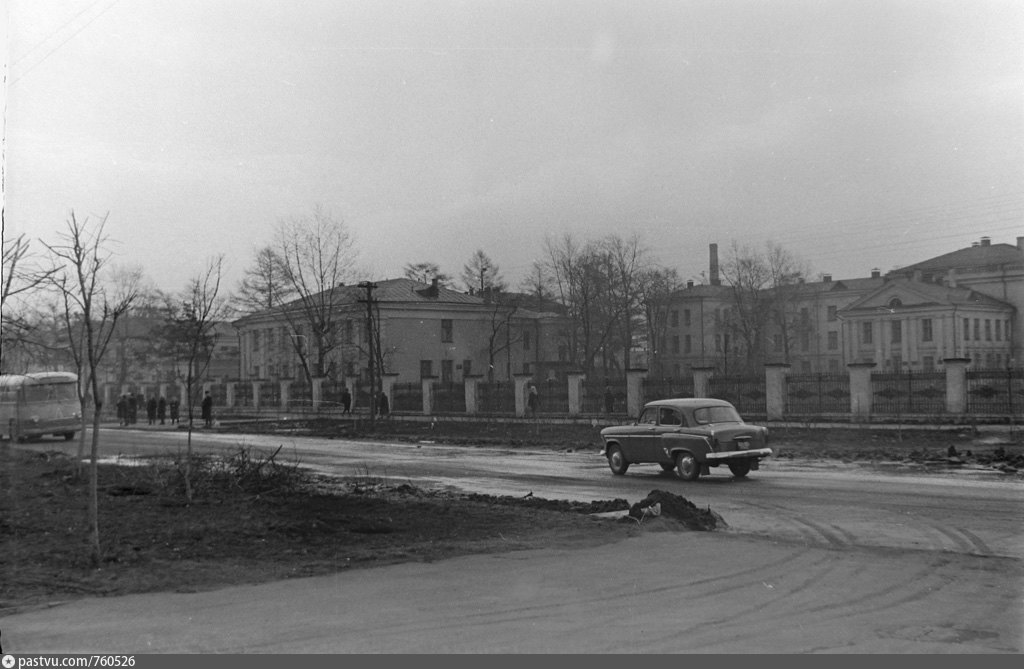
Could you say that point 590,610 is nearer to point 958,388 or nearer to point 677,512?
point 677,512

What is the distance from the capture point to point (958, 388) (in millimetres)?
32875

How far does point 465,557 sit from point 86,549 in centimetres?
388

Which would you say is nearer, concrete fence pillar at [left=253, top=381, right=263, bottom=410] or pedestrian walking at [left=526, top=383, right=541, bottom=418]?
pedestrian walking at [left=526, top=383, right=541, bottom=418]

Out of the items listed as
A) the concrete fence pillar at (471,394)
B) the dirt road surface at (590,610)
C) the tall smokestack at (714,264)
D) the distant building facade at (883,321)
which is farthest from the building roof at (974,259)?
the dirt road surface at (590,610)

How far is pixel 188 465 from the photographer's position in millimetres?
15000

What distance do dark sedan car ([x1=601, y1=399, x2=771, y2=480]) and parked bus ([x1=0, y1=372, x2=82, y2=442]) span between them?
24477 millimetres

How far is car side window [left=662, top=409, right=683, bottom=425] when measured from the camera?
18828mm

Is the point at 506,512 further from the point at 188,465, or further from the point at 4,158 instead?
the point at 4,158

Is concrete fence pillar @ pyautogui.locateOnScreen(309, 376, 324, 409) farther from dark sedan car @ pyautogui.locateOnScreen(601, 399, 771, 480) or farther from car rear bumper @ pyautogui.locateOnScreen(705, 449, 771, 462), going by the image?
car rear bumper @ pyautogui.locateOnScreen(705, 449, 771, 462)

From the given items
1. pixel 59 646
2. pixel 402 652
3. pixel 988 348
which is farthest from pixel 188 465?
pixel 988 348

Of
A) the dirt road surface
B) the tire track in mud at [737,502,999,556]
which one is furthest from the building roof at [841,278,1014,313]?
the dirt road surface

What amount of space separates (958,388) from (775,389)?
6.23 m

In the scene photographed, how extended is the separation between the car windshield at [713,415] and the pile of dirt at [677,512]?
6.17m

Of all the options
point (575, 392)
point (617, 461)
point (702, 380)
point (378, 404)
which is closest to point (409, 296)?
point (378, 404)
